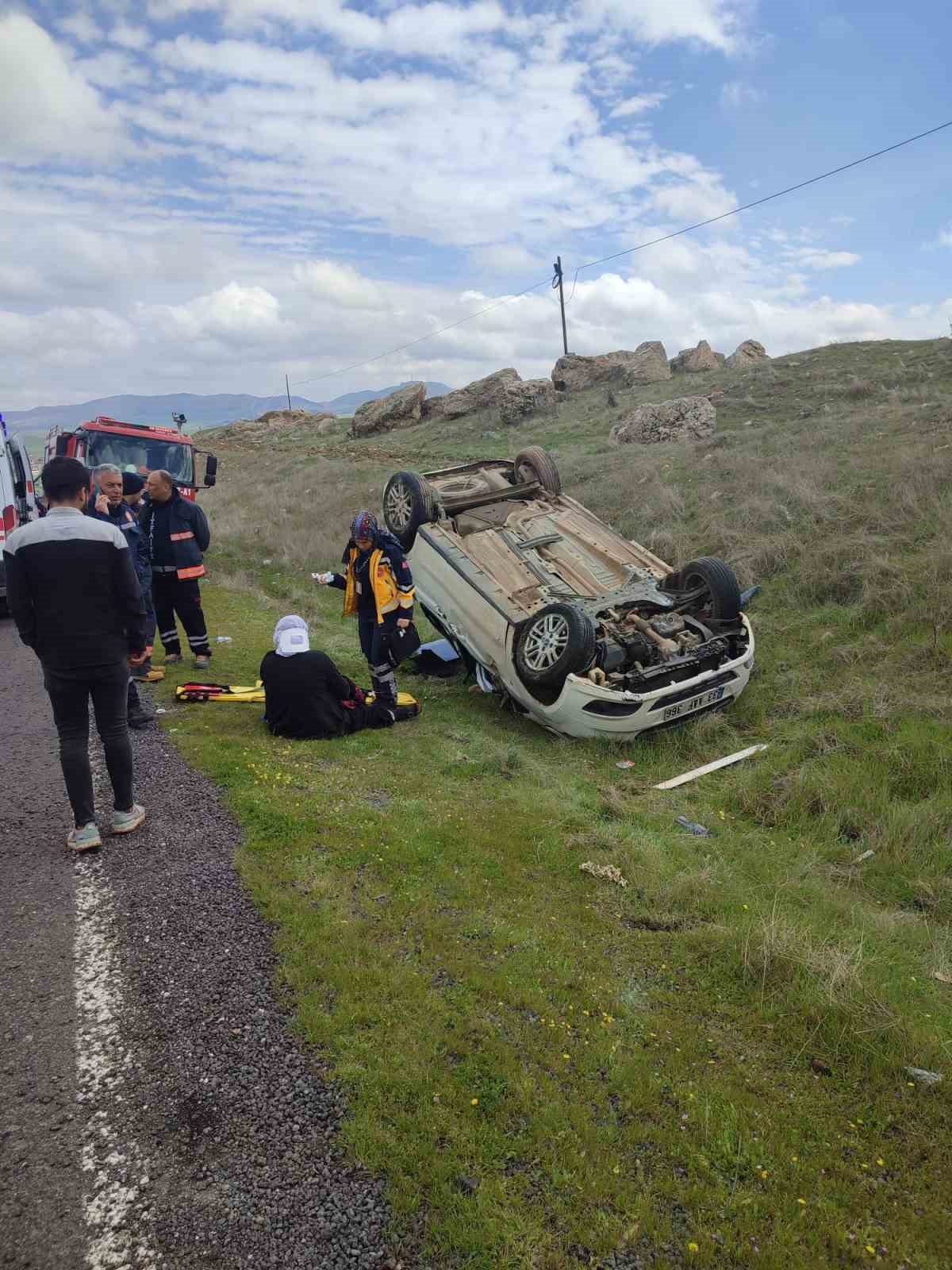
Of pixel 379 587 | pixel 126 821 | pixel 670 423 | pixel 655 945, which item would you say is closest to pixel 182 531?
pixel 379 587

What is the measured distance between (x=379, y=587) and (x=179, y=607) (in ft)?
7.26

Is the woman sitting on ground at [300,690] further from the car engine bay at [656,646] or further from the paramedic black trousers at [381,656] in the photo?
the car engine bay at [656,646]

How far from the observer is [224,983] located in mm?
2990

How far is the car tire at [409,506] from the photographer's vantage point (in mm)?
7699

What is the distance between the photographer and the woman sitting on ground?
18.7 feet

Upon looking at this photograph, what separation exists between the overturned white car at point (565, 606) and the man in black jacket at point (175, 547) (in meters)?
2.00

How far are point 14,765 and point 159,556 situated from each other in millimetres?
2571

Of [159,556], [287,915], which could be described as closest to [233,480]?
[159,556]

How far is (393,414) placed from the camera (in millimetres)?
30578

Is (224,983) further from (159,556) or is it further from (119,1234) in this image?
(159,556)

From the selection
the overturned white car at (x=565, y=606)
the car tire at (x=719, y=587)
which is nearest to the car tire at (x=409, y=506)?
the overturned white car at (x=565, y=606)

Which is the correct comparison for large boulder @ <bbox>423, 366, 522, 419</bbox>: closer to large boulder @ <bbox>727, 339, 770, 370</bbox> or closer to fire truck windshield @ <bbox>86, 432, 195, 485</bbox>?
large boulder @ <bbox>727, 339, 770, 370</bbox>

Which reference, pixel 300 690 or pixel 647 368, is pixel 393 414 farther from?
pixel 300 690

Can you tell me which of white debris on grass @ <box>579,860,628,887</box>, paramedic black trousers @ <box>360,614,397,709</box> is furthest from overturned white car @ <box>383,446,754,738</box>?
white debris on grass @ <box>579,860,628,887</box>
